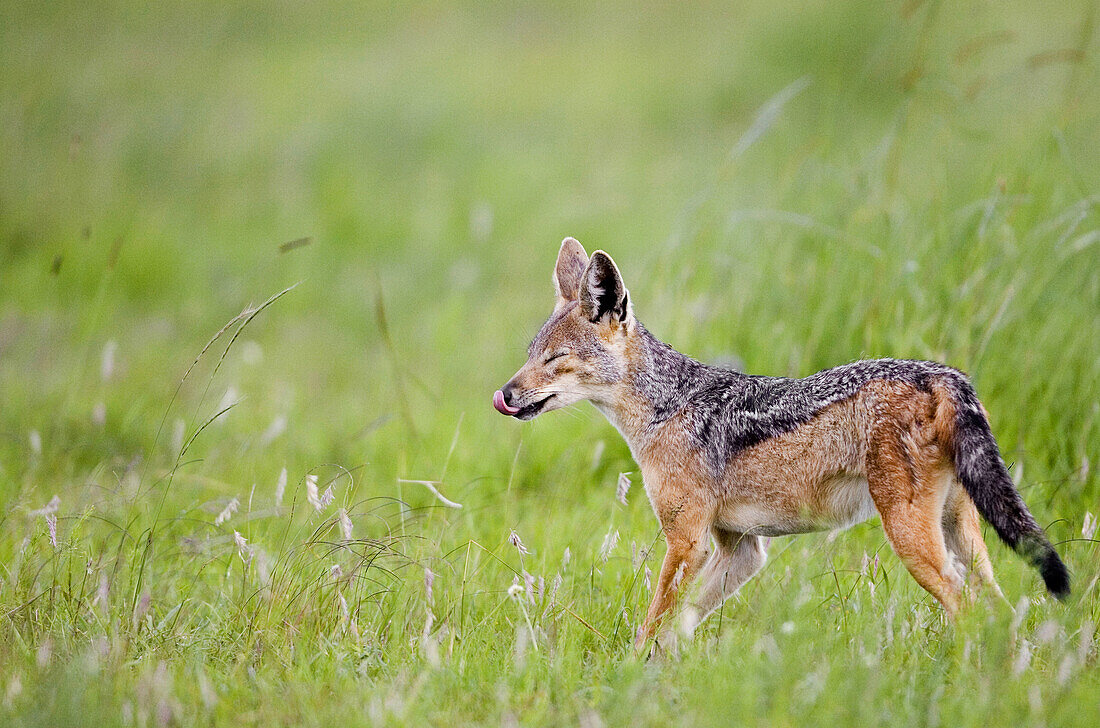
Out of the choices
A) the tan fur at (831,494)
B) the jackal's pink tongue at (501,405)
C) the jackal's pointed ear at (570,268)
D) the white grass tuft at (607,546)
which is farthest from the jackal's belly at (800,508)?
the jackal's pointed ear at (570,268)

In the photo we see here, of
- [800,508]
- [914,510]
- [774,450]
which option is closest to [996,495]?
[914,510]

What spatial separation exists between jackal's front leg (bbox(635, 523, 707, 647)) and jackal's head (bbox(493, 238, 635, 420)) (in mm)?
884

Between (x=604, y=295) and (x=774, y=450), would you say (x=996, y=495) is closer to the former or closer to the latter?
(x=774, y=450)

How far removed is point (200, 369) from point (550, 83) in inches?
399

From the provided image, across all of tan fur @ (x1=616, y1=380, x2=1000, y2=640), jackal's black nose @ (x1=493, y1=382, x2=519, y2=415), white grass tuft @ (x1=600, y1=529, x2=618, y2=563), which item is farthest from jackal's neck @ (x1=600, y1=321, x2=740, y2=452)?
white grass tuft @ (x1=600, y1=529, x2=618, y2=563)

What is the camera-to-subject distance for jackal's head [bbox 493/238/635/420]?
209 inches

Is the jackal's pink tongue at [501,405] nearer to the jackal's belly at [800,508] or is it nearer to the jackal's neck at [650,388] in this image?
the jackal's neck at [650,388]

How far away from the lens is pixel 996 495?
418 cm

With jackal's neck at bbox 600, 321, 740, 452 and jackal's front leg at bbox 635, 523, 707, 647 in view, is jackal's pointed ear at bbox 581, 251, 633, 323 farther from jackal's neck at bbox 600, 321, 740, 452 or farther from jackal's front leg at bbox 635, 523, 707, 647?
jackal's front leg at bbox 635, 523, 707, 647

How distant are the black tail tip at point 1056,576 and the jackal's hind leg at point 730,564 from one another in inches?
53.0

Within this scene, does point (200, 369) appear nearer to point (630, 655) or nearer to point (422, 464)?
point (422, 464)

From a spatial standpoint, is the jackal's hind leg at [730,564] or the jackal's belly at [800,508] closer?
the jackal's belly at [800,508]

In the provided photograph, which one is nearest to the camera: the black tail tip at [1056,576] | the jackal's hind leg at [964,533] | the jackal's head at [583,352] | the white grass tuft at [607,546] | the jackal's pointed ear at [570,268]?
the black tail tip at [1056,576]

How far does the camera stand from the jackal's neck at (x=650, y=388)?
5.35 metres
